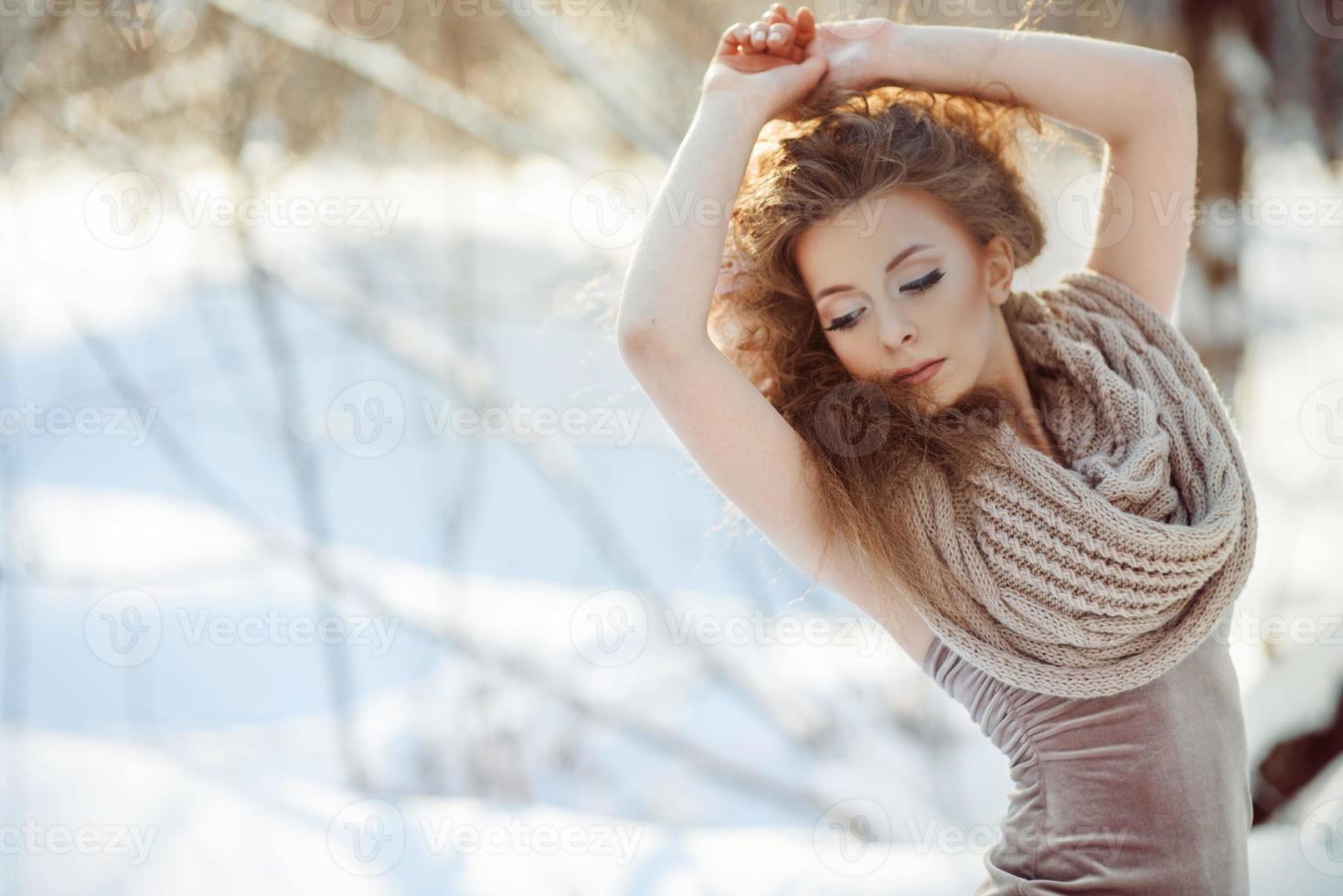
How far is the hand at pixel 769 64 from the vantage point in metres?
1.08

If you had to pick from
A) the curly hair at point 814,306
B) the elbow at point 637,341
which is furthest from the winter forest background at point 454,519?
the elbow at point 637,341

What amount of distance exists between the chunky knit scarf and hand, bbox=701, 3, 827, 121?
1.44 ft

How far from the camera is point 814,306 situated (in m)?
1.16

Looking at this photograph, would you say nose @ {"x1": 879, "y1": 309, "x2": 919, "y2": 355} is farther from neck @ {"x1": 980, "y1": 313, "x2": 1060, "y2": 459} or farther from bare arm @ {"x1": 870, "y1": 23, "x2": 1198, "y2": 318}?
bare arm @ {"x1": 870, "y1": 23, "x2": 1198, "y2": 318}

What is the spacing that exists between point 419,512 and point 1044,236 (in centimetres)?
429

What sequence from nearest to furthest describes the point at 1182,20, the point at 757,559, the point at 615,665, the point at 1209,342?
the point at 1182,20 < the point at 1209,342 < the point at 615,665 < the point at 757,559

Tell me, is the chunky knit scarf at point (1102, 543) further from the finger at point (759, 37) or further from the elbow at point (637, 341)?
the finger at point (759, 37)

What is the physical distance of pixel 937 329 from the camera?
1.07m

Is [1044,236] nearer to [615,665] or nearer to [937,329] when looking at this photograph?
[937,329]

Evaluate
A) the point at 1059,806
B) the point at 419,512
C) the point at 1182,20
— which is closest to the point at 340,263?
the point at 419,512

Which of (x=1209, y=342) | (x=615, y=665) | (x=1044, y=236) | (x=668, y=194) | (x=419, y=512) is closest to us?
(x=668, y=194)

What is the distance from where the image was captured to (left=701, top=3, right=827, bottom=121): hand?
3.54 feet

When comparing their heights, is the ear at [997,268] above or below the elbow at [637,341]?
above

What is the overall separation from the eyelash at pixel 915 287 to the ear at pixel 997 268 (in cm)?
11
